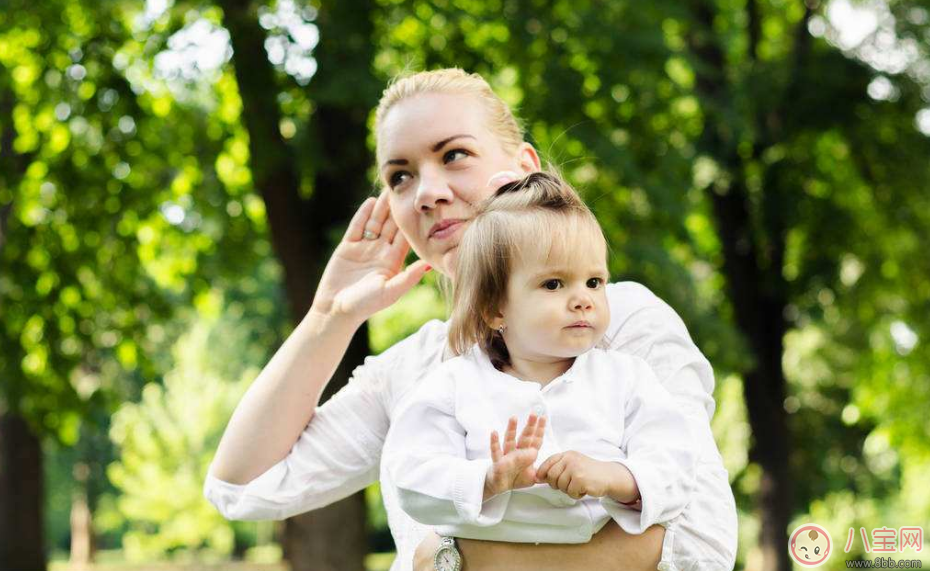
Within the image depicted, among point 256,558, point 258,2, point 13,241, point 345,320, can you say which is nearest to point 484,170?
point 345,320

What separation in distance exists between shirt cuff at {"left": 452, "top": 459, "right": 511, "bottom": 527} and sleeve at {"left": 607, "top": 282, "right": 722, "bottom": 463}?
16.1 inches

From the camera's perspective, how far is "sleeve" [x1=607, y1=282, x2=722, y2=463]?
7.54ft

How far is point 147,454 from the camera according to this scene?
1096 inches

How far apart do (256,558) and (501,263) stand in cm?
3408

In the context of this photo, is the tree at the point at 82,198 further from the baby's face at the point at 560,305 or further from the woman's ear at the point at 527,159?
the baby's face at the point at 560,305

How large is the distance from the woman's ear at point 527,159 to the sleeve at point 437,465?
2.58ft

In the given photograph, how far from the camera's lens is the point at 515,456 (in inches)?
78.2

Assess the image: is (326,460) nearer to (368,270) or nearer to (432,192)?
(368,270)

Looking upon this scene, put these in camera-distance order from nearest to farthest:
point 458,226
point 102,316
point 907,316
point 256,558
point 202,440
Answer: point 458,226 < point 102,316 < point 907,316 < point 202,440 < point 256,558

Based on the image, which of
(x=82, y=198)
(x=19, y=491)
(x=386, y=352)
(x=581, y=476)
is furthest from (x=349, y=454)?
(x=19, y=491)

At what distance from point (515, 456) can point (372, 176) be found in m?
8.88

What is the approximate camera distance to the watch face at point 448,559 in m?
2.23

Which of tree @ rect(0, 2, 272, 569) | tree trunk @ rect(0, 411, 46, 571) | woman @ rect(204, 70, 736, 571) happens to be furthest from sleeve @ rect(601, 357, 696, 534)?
tree trunk @ rect(0, 411, 46, 571)

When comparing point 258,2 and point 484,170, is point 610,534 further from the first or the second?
point 258,2
